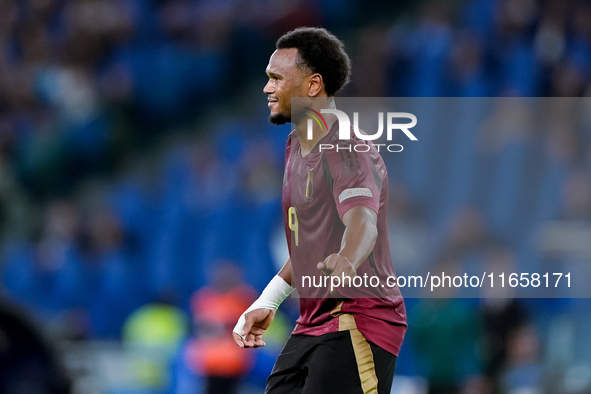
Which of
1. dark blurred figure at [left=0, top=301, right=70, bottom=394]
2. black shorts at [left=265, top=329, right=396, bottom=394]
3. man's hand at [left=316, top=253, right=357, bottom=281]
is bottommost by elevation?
black shorts at [left=265, top=329, right=396, bottom=394]

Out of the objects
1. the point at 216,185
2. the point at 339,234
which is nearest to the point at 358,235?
the point at 339,234

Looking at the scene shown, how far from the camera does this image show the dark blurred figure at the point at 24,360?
230 inches

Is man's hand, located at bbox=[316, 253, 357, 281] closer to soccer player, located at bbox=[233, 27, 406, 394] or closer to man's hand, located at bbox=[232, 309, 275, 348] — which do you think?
soccer player, located at bbox=[233, 27, 406, 394]

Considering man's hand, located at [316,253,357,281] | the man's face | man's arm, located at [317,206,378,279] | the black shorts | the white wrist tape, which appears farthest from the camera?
the white wrist tape

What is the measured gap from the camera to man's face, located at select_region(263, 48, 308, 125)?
11.7ft

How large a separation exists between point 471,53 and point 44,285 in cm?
505

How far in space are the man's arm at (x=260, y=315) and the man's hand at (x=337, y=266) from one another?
0.86 metres

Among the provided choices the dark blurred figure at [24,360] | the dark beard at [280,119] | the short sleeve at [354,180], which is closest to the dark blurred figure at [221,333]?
the dark blurred figure at [24,360]

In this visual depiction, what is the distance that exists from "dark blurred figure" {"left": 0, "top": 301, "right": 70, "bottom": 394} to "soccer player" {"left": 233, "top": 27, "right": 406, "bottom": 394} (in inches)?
113

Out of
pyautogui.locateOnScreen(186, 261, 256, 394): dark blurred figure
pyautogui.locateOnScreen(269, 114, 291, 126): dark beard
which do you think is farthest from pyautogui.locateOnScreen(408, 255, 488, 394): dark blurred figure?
pyautogui.locateOnScreen(269, 114, 291, 126): dark beard

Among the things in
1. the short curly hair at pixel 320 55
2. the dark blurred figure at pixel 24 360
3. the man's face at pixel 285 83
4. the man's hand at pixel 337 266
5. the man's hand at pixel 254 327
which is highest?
the short curly hair at pixel 320 55

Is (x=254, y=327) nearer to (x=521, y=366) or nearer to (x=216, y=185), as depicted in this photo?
(x=521, y=366)

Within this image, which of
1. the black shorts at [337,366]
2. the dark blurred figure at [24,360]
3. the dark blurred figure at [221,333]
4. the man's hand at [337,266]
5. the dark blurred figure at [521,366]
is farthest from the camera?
the dark blurred figure at [221,333]

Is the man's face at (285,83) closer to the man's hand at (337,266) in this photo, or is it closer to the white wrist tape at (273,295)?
the white wrist tape at (273,295)
